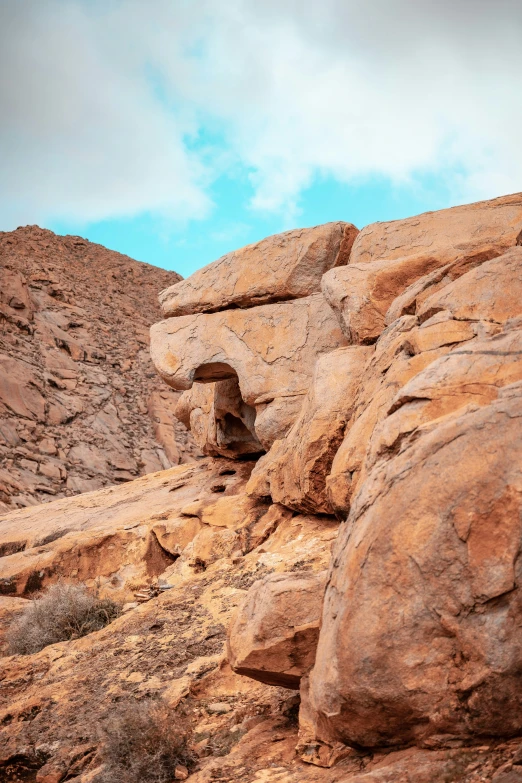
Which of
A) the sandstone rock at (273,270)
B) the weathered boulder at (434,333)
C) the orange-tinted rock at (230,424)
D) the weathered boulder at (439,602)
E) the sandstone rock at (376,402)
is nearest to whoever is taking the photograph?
the weathered boulder at (439,602)

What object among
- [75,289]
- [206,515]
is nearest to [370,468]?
[206,515]

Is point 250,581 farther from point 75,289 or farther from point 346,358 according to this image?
point 75,289

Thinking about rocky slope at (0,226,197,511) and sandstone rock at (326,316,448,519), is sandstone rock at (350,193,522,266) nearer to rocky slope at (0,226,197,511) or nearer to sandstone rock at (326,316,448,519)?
sandstone rock at (326,316,448,519)

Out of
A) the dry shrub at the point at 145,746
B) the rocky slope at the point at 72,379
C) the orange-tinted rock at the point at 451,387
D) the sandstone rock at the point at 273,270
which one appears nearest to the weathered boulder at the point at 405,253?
the sandstone rock at the point at 273,270

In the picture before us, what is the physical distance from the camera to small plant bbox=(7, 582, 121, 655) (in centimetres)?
768

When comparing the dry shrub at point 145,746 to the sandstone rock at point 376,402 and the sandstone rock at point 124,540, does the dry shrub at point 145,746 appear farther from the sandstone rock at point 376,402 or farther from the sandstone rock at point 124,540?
the sandstone rock at point 124,540

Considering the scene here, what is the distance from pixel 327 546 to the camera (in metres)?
6.77

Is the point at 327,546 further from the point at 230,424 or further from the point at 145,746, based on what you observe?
the point at 230,424

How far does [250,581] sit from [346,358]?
251 cm

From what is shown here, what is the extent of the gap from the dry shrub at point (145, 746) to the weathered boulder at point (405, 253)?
13.8ft

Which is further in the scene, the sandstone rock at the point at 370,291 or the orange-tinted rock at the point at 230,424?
the orange-tinted rock at the point at 230,424

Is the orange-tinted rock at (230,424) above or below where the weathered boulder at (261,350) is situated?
below

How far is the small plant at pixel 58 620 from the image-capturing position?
7.68 m

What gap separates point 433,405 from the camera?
13.6ft
